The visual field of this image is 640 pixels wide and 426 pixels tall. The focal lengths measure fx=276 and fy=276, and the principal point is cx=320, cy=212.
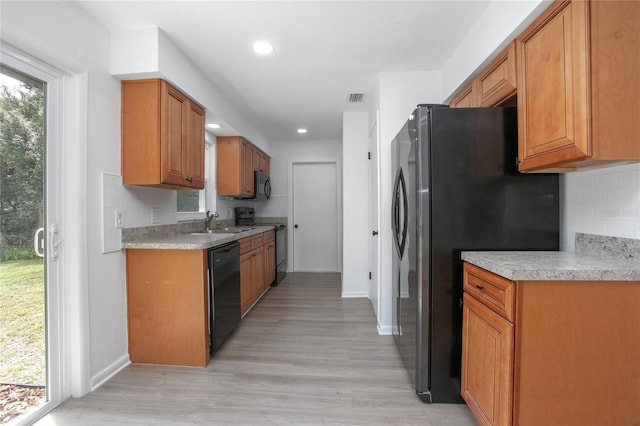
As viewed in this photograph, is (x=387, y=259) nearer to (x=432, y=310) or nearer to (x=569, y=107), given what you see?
(x=432, y=310)

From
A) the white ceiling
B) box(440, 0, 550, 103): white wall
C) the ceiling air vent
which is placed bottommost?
box(440, 0, 550, 103): white wall

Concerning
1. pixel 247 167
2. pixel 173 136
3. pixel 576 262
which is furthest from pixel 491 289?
pixel 247 167

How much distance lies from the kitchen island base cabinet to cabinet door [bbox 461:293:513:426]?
1.71m

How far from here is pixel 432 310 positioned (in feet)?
5.19

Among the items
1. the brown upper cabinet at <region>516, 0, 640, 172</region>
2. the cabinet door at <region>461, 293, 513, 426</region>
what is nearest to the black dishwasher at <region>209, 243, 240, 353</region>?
the cabinet door at <region>461, 293, 513, 426</region>

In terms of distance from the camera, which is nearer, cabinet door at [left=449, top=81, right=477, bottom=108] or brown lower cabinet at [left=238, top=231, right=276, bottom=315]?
cabinet door at [left=449, top=81, right=477, bottom=108]

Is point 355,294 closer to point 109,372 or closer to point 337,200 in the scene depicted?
point 337,200

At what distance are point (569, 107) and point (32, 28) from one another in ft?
8.49

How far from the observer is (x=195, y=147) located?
2496 mm

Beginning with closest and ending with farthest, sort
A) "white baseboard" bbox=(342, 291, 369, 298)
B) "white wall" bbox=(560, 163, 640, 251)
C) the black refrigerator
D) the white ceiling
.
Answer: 1. "white wall" bbox=(560, 163, 640, 251)
2. the black refrigerator
3. the white ceiling
4. "white baseboard" bbox=(342, 291, 369, 298)

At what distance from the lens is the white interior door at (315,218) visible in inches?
203

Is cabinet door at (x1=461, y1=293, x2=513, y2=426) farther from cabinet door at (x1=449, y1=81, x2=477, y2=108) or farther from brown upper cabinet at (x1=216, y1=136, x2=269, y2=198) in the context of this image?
brown upper cabinet at (x1=216, y1=136, x2=269, y2=198)

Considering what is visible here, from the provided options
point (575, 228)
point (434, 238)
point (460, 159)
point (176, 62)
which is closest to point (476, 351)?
point (434, 238)

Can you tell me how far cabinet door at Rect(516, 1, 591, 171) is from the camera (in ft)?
3.68
